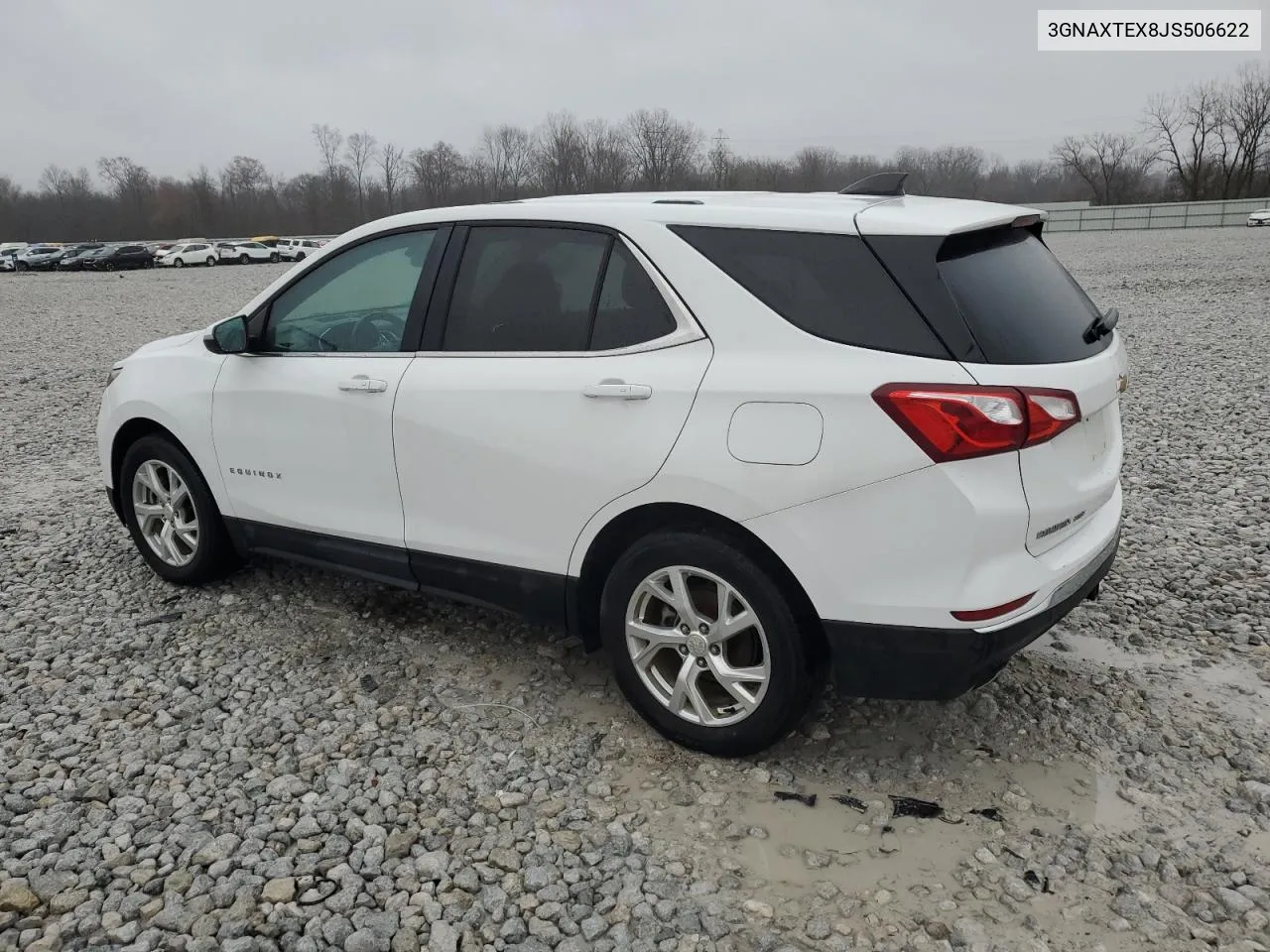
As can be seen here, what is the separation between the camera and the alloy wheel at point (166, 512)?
4805 millimetres

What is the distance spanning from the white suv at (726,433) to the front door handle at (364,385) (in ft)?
0.03

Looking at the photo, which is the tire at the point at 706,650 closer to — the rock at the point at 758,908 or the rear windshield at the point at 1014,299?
the rock at the point at 758,908

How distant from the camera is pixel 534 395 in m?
3.37

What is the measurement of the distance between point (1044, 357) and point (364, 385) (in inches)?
97.0

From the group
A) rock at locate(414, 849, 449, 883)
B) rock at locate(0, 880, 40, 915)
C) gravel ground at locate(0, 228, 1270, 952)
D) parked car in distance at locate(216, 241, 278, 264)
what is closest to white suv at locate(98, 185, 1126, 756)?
gravel ground at locate(0, 228, 1270, 952)

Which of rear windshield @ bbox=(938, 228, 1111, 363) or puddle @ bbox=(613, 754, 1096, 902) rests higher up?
rear windshield @ bbox=(938, 228, 1111, 363)

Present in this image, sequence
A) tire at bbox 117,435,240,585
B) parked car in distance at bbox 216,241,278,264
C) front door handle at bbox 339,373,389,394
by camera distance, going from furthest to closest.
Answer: parked car in distance at bbox 216,241,278,264 < tire at bbox 117,435,240,585 < front door handle at bbox 339,373,389,394

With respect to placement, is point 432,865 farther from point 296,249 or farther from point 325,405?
point 296,249

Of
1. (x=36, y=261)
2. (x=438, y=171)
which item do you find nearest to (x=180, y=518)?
(x=36, y=261)

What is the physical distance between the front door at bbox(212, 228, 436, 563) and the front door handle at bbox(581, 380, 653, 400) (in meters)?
0.93

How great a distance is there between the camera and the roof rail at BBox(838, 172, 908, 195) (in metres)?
3.64

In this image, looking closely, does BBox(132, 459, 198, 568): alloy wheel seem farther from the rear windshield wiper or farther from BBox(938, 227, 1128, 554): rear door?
the rear windshield wiper

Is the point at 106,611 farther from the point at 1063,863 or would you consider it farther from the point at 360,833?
the point at 1063,863

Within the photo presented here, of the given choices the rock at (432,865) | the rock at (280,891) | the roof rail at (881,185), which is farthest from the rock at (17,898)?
the roof rail at (881,185)
